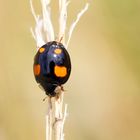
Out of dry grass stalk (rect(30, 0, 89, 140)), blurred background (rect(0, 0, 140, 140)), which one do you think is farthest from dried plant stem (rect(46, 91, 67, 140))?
blurred background (rect(0, 0, 140, 140))

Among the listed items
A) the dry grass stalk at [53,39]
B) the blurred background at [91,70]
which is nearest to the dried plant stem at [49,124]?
the dry grass stalk at [53,39]

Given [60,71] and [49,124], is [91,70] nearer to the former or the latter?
[60,71]

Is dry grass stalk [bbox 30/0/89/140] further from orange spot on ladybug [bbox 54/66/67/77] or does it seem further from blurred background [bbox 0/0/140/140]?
blurred background [bbox 0/0/140/140]

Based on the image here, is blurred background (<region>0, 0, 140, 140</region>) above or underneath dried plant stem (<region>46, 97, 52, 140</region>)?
above

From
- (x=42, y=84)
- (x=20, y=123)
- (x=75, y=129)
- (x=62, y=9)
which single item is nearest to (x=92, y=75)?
(x=75, y=129)

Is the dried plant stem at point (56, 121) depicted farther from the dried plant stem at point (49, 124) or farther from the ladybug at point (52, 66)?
the ladybug at point (52, 66)

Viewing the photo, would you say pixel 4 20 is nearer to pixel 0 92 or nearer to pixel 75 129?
pixel 0 92
